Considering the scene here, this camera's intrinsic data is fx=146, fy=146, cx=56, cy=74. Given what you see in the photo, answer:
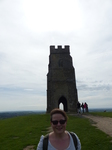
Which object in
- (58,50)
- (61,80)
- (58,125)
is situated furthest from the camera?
(58,50)

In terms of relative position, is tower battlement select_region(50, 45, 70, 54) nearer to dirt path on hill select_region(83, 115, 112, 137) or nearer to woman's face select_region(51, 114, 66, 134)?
dirt path on hill select_region(83, 115, 112, 137)

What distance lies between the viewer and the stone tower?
30234 millimetres

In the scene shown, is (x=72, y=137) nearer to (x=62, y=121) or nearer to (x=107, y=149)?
(x=62, y=121)

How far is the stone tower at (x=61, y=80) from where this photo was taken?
3023cm

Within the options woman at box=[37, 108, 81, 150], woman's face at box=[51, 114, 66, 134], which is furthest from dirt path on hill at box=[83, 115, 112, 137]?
woman's face at box=[51, 114, 66, 134]

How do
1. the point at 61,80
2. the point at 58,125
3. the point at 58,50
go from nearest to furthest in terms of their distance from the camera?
the point at 58,125 < the point at 61,80 < the point at 58,50

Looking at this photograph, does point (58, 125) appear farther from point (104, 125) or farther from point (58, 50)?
point (58, 50)

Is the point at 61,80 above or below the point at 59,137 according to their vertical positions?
above

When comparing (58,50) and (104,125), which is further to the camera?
(58,50)

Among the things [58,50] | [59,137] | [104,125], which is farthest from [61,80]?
[59,137]

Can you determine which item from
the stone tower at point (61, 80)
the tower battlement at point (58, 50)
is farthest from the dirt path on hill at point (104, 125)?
the tower battlement at point (58, 50)

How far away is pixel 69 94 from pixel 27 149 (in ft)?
77.2

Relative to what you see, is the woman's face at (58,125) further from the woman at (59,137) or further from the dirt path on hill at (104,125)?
the dirt path on hill at (104,125)

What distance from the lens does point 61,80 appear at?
1232 inches
